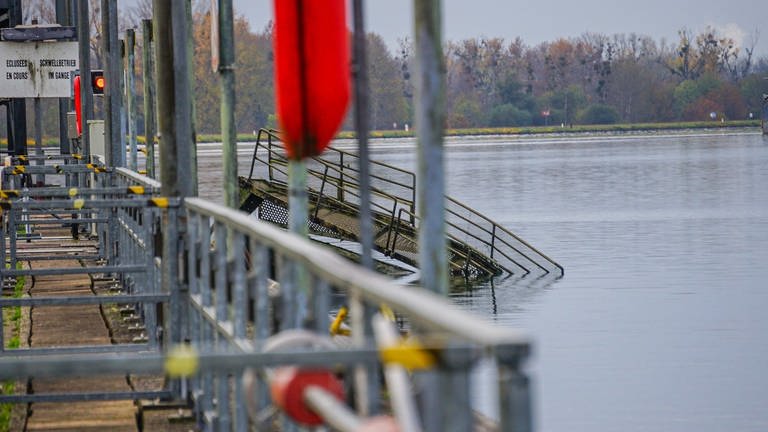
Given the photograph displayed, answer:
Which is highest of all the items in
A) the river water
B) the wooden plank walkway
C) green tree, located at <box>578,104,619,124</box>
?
the wooden plank walkway

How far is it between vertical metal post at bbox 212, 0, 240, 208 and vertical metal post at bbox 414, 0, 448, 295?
202 inches

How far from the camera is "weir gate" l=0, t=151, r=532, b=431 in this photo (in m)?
3.97

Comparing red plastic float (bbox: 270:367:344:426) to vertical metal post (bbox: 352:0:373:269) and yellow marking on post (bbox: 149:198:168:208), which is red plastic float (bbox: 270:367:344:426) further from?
yellow marking on post (bbox: 149:198:168:208)

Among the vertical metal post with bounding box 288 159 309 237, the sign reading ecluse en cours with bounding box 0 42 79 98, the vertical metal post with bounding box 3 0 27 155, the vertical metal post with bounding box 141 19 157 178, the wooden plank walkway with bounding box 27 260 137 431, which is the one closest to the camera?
the vertical metal post with bounding box 288 159 309 237

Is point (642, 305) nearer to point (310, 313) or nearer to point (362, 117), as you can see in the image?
point (362, 117)

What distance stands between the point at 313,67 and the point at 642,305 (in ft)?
77.2

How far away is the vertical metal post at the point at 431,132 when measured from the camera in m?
6.13

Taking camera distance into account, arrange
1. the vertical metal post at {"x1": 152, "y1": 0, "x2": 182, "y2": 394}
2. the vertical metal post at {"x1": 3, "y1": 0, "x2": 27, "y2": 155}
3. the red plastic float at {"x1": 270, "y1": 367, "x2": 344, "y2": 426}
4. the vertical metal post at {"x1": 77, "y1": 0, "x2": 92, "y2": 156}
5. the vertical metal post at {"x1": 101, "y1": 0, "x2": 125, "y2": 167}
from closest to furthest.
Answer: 1. the red plastic float at {"x1": 270, "y1": 367, "x2": 344, "y2": 426}
2. the vertical metal post at {"x1": 152, "y1": 0, "x2": 182, "y2": 394}
3. the vertical metal post at {"x1": 101, "y1": 0, "x2": 125, "y2": 167}
4. the vertical metal post at {"x1": 77, "y1": 0, "x2": 92, "y2": 156}
5. the vertical metal post at {"x1": 3, "y1": 0, "x2": 27, "y2": 155}

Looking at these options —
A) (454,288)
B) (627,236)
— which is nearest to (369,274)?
(454,288)

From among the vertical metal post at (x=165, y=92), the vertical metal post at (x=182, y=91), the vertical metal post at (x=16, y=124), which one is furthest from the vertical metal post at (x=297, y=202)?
the vertical metal post at (x=16, y=124)

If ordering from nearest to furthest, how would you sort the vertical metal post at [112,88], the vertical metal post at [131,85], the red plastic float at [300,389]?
the red plastic float at [300,389] → the vertical metal post at [112,88] → the vertical metal post at [131,85]

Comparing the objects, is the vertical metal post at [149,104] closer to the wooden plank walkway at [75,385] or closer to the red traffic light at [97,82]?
the red traffic light at [97,82]

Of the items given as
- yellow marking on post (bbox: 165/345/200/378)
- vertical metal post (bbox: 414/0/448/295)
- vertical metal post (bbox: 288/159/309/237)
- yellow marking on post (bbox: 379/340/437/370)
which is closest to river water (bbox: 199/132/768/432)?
yellow marking on post (bbox: 379/340/437/370)

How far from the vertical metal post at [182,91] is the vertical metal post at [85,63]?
1111cm
